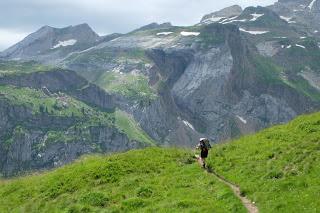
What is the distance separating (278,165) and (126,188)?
40.0 ft

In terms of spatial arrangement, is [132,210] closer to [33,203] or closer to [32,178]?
[33,203]

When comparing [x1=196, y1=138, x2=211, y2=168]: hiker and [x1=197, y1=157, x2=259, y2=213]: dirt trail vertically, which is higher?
[x1=196, y1=138, x2=211, y2=168]: hiker

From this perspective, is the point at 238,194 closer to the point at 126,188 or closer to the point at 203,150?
the point at 203,150

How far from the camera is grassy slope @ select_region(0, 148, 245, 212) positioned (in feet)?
117

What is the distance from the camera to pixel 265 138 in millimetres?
47188

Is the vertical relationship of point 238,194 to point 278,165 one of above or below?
below

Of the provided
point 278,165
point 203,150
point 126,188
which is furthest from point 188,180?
point 278,165

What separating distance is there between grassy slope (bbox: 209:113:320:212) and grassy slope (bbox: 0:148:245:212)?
6.45 feet

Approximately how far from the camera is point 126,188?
40281 millimetres

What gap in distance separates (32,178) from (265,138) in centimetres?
2239

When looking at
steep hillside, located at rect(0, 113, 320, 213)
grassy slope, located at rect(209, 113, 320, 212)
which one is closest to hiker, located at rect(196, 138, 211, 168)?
grassy slope, located at rect(209, 113, 320, 212)

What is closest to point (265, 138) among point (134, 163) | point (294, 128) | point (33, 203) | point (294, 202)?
point (294, 128)

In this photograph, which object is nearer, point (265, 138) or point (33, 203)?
point (33, 203)

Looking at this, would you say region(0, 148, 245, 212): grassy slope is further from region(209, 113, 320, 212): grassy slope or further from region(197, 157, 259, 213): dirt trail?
region(209, 113, 320, 212): grassy slope
